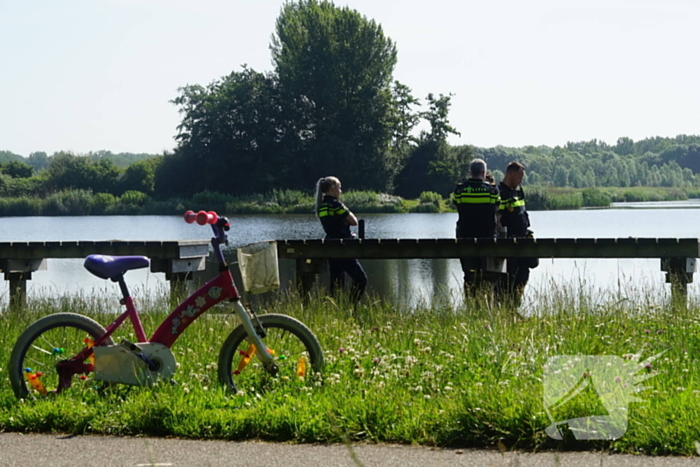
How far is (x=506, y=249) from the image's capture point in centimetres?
1080

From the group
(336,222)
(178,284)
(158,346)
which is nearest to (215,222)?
(158,346)

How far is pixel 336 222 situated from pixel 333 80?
68302mm

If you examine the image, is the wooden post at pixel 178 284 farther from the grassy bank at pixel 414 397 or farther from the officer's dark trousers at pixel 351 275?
the grassy bank at pixel 414 397

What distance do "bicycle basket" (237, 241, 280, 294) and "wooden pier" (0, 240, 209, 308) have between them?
22.5ft

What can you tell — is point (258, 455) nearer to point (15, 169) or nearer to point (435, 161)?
point (435, 161)

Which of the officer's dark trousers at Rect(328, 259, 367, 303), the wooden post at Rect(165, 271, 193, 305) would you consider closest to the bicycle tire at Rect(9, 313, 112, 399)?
the officer's dark trousers at Rect(328, 259, 367, 303)

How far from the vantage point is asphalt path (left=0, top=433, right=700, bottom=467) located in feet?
13.9

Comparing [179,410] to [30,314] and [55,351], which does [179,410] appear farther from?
[30,314]

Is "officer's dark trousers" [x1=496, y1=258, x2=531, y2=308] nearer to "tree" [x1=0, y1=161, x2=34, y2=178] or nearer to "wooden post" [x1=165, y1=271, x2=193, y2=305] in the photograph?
"wooden post" [x1=165, y1=271, x2=193, y2=305]

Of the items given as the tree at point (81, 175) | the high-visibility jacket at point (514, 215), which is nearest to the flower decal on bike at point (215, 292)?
the high-visibility jacket at point (514, 215)

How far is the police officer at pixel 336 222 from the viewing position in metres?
10.4

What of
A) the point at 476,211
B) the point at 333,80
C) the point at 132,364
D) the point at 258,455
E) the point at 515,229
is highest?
the point at 333,80

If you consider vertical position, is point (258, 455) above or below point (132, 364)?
below

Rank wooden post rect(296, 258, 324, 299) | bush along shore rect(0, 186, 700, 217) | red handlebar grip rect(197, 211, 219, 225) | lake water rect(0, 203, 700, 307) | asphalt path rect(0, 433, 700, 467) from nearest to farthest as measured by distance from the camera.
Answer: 1. asphalt path rect(0, 433, 700, 467)
2. red handlebar grip rect(197, 211, 219, 225)
3. wooden post rect(296, 258, 324, 299)
4. lake water rect(0, 203, 700, 307)
5. bush along shore rect(0, 186, 700, 217)
